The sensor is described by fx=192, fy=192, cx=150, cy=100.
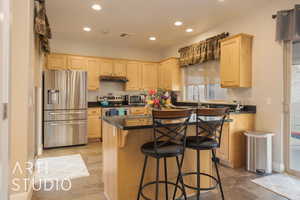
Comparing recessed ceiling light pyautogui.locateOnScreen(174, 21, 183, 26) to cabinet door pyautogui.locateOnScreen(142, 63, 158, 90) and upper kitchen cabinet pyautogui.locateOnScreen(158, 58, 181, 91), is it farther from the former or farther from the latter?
cabinet door pyautogui.locateOnScreen(142, 63, 158, 90)

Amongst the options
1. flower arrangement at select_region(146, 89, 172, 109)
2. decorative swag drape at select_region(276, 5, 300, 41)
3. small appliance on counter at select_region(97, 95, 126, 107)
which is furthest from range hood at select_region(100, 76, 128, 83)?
decorative swag drape at select_region(276, 5, 300, 41)

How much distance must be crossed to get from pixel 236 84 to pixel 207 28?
172 cm

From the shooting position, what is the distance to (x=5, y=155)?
1.08 meters

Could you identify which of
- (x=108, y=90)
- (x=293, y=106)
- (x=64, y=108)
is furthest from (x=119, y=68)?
(x=293, y=106)

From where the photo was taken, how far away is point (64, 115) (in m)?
4.64

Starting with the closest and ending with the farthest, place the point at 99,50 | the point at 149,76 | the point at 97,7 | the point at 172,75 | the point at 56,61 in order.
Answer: the point at 97,7 → the point at 56,61 → the point at 172,75 → the point at 99,50 → the point at 149,76

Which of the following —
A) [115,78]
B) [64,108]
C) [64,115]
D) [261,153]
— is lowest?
[261,153]

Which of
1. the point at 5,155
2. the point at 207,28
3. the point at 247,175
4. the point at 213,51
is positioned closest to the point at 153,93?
the point at 5,155

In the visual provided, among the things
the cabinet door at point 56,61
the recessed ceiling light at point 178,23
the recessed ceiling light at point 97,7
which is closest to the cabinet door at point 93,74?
the cabinet door at point 56,61

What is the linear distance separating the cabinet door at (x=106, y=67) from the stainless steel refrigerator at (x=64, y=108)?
98cm

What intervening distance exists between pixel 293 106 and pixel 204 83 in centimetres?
223

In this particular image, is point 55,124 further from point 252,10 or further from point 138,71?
point 252,10

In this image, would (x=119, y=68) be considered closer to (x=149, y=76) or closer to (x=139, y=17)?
(x=149, y=76)

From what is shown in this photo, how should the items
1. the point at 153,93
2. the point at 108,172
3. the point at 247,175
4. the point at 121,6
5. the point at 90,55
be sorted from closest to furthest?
the point at 108,172 → the point at 153,93 → the point at 247,175 → the point at 121,6 → the point at 90,55
